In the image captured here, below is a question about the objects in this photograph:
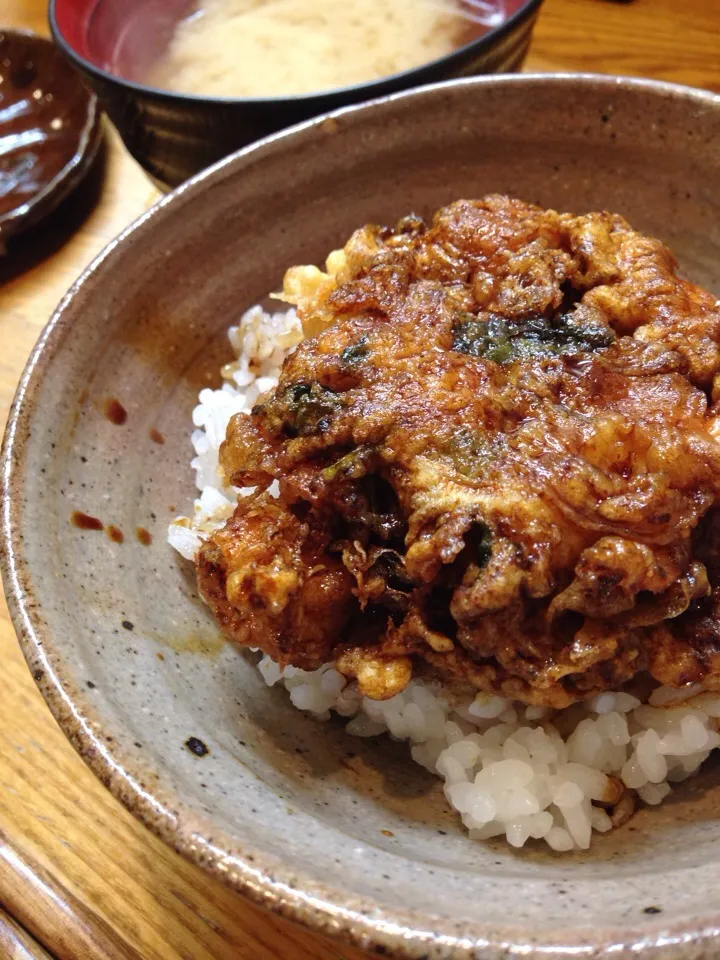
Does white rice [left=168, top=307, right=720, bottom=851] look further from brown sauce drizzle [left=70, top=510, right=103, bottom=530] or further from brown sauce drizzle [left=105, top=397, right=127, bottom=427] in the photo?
brown sauce drizzle [left=105, top=397, right=127, bottom=427]

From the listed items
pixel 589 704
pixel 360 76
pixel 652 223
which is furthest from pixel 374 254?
pixel 360 76

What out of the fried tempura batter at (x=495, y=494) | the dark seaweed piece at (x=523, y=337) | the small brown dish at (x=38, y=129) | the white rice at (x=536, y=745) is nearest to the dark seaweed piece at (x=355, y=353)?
the fried tempura batter at (x=495, y=494)

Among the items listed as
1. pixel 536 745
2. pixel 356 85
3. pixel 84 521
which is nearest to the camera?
pixel 536 745

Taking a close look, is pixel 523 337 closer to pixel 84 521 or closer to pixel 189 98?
pixel 84 521

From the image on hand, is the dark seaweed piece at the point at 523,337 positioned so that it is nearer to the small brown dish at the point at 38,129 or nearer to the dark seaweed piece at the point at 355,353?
the dark seaweed piece at the point at 355,353

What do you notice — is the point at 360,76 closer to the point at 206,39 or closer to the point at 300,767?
the point at 206,39

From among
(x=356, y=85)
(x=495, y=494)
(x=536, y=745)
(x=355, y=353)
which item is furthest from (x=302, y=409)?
(x=356, y=85)
